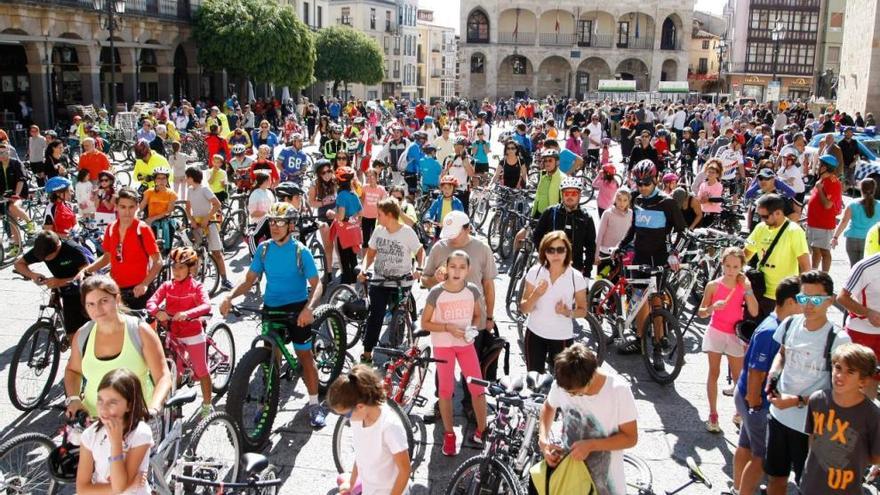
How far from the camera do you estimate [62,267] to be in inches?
270

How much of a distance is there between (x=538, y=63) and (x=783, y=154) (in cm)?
6008

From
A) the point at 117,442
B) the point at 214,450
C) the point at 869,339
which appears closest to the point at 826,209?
the point at 869,339

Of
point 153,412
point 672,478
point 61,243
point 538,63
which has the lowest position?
point 672,478

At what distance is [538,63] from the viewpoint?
71250 mm

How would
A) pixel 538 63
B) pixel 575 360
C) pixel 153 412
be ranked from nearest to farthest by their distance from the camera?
pixel 575 360, pixel 153 412, pixel 538 63

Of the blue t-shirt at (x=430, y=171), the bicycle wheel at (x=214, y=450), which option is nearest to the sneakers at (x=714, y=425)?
the bicycle wheel at (x=214, y=450)

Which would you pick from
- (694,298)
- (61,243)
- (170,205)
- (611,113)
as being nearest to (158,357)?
(61,243)

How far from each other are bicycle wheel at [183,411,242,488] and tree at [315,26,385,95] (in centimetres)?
5299

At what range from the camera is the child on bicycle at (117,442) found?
3.69 metres

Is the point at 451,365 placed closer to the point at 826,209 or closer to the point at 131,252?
the point at 131,252

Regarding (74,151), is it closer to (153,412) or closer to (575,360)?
(153,412)

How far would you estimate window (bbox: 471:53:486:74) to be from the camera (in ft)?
235

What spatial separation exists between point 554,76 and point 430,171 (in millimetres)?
62822

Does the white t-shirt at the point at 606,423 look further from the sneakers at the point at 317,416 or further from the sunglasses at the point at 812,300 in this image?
the sneakers at the point at 317,416
